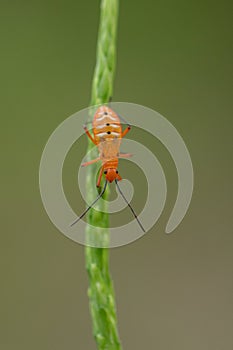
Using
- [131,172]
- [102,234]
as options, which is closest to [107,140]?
[102,234]

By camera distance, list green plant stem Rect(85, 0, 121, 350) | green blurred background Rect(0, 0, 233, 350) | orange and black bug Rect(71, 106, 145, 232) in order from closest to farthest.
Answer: green plant stem Rect(85, 0, 121, 350) → orange and black bug Rect(71, 106, 145, 232) → green blurred background Rect(0, 0, 233, 350)

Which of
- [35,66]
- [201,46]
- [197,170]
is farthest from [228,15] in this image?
[35,66]

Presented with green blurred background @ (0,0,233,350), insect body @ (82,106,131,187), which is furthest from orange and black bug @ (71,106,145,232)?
green blurred background @ (0,0,233,350)

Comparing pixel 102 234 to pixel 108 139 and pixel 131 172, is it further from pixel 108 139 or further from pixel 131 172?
pixel 131 172

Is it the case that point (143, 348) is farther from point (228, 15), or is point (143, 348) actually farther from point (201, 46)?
point (228, 15)

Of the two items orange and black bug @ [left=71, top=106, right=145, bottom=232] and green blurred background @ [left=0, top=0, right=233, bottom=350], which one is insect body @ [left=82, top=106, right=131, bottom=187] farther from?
green blurred background @ [left=0, top=0, right=233, bottom=350]

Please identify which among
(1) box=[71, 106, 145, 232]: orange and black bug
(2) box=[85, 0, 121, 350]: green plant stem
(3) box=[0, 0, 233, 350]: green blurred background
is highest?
(3) box=[0, 0, 233, 350]: green blurred background

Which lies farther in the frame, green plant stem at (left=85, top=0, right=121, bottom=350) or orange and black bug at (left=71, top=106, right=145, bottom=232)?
orange and black bug at (left=71, top=106, right=145, bottom=232)
